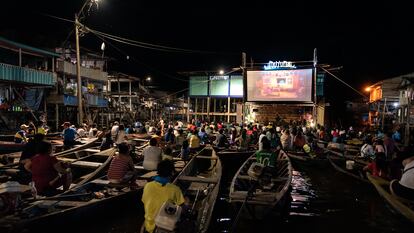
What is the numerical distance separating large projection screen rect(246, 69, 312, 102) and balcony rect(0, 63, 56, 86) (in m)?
14.8

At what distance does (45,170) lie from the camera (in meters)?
7.25

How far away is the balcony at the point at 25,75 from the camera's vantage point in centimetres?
1939

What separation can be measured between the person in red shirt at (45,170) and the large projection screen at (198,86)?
93.4ft

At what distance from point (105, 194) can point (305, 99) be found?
1959 cm

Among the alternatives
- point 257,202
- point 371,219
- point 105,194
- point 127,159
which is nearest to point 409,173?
point 371,219

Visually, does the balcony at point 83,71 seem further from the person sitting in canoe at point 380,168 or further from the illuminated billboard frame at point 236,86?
the person sitting in canoe at point 380,168

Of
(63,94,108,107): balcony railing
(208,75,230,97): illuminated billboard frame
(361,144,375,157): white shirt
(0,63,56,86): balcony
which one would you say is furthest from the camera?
(208,75,230,97): illuminated billboard frame

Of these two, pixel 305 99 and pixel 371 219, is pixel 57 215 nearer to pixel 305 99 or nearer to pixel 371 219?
pixel 371 219

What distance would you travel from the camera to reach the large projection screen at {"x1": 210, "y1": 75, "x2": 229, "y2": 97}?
34688 mm

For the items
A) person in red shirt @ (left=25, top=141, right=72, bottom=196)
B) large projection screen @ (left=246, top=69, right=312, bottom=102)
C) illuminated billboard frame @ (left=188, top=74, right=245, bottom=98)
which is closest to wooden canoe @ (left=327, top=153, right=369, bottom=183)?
large projection screen @ (left=246, top=69, right=312, bottom=102)

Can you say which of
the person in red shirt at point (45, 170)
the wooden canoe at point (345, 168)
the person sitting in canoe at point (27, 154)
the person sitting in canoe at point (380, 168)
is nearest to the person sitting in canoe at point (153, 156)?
the person in red shirt at point (45, 170)

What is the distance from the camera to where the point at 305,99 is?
80.9 feet

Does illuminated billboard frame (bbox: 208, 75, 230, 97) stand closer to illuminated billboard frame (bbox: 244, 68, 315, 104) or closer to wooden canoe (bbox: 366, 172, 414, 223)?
illuminated billboard frame (bbox: 244, 68, 315, 104)

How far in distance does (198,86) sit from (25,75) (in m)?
18.4
